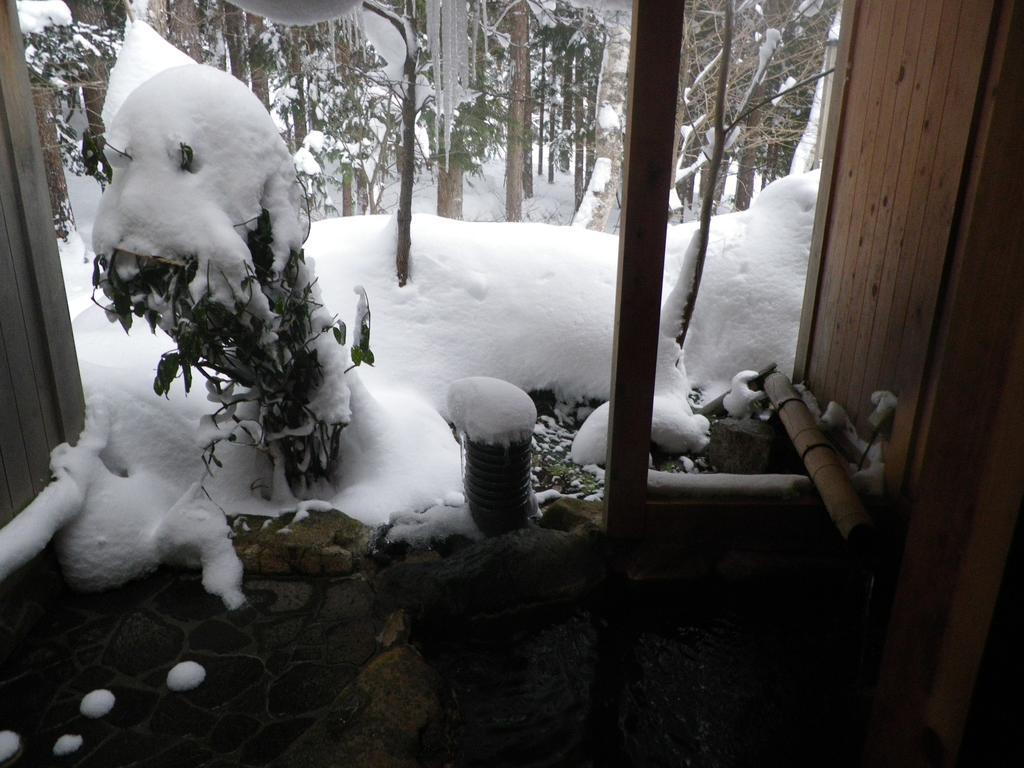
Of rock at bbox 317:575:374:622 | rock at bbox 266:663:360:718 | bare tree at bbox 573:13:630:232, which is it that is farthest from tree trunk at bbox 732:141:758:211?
rock at bbox 266:663:360:718

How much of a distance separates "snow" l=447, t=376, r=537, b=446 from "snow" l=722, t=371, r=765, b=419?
1.83 m

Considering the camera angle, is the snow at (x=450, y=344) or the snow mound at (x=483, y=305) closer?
the snow at (x=450, y=344)

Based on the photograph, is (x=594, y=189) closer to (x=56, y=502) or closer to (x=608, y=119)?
(x=608, y=119)

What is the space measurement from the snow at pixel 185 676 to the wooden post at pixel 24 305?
899 millimetres

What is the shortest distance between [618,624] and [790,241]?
3651 mm

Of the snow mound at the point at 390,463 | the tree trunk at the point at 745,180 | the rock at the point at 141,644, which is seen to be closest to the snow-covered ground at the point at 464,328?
the snow mound at the point at 390,463

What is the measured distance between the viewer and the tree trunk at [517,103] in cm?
972

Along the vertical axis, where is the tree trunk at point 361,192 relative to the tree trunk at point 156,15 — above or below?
below

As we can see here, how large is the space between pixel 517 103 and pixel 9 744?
10727 mm

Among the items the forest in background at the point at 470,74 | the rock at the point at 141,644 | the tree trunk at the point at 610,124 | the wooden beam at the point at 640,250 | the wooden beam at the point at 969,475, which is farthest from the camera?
the tree trunk at the point at 610,124

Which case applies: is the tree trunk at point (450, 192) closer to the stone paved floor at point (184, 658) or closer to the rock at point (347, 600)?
the rock at point (347, 600)

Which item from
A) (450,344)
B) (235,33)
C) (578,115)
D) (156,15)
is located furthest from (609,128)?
(450,344)

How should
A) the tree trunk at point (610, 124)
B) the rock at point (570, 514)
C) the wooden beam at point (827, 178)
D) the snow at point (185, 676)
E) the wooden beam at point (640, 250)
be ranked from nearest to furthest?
1. the wooden beam at point (640, 250)
2. the snow at point (185, 676)
3. the rock at point (570, 514)
4. the wooden beam at point (827, 178)
5. the tree trunk at point (610, 124)

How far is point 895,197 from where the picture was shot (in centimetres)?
301
